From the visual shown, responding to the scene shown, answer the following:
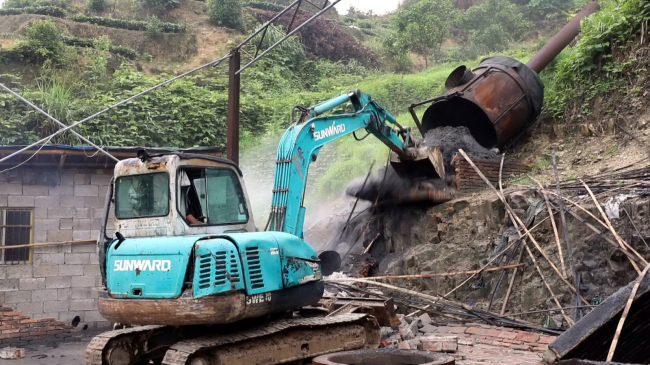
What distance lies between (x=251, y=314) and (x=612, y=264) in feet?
17.7

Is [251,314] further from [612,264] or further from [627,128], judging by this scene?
[627,128]

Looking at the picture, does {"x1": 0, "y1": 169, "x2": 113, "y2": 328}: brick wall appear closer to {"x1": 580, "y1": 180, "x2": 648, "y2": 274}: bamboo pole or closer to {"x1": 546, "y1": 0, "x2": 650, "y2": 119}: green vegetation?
{"x1": 580, "y1": 180, "x2": 648, "y2": 274}: bamboo pole

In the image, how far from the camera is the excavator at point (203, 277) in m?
7.12

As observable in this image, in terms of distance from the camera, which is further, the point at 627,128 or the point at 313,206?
the point at 313,206

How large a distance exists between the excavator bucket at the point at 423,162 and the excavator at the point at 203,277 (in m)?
4.65

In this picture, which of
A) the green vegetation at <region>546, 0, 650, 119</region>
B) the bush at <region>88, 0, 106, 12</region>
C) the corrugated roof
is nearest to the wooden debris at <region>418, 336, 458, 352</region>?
the corrugated roof

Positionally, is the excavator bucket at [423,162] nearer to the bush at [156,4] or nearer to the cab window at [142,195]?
the cab window at [142,195]

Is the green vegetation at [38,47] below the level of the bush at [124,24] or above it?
below

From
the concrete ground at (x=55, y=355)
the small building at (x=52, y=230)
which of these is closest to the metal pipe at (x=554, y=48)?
the small building at (x=52, y=230)

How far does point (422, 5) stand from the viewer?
3378 centimetres

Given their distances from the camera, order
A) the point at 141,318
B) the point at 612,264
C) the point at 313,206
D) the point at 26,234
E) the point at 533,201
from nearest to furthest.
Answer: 1. the point at 141,318
2. the point at 612,264
3. the point at 533,201
4. the point at 26,234
5. the point at 313,206

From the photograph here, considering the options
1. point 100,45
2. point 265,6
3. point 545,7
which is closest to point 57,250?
point 100,45

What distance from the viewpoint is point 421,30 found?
31.0m

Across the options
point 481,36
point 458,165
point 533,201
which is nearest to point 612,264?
point 533,201
